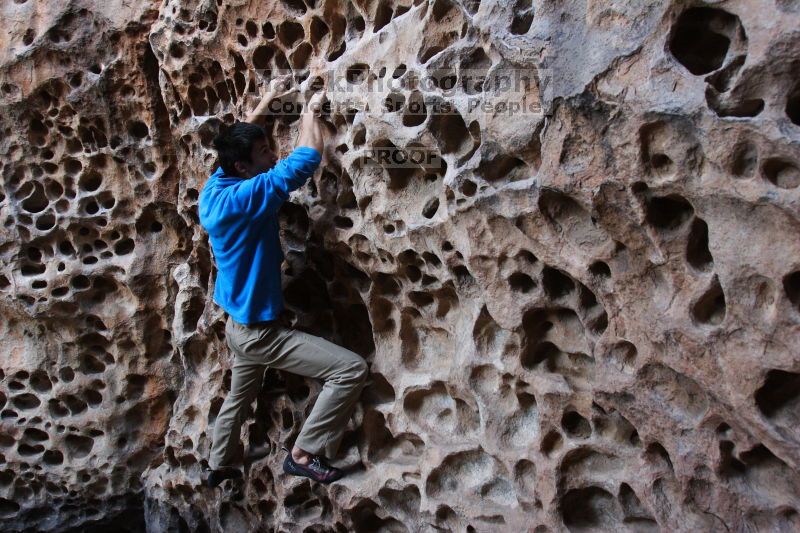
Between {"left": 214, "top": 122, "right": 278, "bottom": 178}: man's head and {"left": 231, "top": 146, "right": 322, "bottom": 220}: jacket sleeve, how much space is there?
0.26 ft

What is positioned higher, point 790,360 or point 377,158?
point 377,158

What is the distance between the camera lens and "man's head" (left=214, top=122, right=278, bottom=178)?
2395 mm

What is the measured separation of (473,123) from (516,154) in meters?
0.16

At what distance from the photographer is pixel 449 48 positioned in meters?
2.15

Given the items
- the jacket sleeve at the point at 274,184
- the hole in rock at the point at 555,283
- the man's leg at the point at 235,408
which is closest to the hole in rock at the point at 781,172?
the hole in rock at the point at 555,283

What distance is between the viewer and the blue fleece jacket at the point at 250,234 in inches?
91.7

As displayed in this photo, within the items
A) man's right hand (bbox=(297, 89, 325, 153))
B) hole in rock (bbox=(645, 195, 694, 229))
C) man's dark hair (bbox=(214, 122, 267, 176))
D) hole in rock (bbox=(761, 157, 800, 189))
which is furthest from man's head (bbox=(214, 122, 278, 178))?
hole in rock (bbox=(761, 157, 800, 189))

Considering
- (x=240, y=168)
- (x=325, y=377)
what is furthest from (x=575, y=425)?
(x=240, y=168)

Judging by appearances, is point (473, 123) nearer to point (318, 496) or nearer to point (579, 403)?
point (579, 403)

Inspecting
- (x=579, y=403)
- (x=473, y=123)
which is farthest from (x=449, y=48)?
(x=579, y=403)

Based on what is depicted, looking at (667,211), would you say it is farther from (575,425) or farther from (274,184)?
(274,184)

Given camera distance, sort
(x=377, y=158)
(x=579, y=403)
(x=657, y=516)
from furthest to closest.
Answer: (x=377, y=158) < (x=579, y=403) < (x=657, y=516)

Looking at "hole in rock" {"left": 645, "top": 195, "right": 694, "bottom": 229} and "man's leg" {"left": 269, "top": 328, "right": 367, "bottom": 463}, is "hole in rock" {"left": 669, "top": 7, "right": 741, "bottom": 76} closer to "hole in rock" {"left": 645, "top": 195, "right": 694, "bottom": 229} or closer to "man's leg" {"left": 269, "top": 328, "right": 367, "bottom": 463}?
"hole in rock" {"left": 645, "top": 195, "right": 694, "bottom": 229}

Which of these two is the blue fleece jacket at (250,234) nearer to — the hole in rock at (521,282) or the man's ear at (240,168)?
the man's ear at (240,168)
